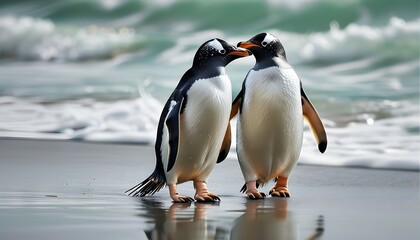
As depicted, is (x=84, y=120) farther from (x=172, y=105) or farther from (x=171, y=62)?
(x=172, y=105)

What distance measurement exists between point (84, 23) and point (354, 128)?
9443mm

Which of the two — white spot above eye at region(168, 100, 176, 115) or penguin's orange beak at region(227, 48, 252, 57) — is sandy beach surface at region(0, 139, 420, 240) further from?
penguin's orange beak at region(227, 48, 252, 57)

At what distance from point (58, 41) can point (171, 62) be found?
104 inches

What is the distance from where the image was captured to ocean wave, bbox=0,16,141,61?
19.9m

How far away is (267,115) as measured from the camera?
672 centimetres

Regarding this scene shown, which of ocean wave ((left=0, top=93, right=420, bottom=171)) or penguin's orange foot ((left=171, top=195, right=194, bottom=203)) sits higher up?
ocean wave ((left=0, top=93, right=420, bottom=171))

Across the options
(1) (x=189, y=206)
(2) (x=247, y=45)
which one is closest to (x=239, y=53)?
(2) (x=247, y=45)

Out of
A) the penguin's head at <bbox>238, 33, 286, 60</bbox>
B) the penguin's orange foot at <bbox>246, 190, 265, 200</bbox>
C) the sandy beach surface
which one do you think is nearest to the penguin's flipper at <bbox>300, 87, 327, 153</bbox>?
the sandy beach surface

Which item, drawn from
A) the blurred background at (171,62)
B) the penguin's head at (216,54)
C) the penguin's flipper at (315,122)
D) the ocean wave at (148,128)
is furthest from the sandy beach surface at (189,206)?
the blurred background at (171,62)

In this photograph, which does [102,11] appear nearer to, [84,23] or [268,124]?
[84,23]

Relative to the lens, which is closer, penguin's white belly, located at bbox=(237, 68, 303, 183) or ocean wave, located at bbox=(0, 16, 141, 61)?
penguin's white belly, located at bbox=(237, 68, 303, 183)

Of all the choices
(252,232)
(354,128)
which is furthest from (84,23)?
(252,232)

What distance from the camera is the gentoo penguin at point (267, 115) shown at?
264 inches

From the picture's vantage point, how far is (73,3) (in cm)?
2192
